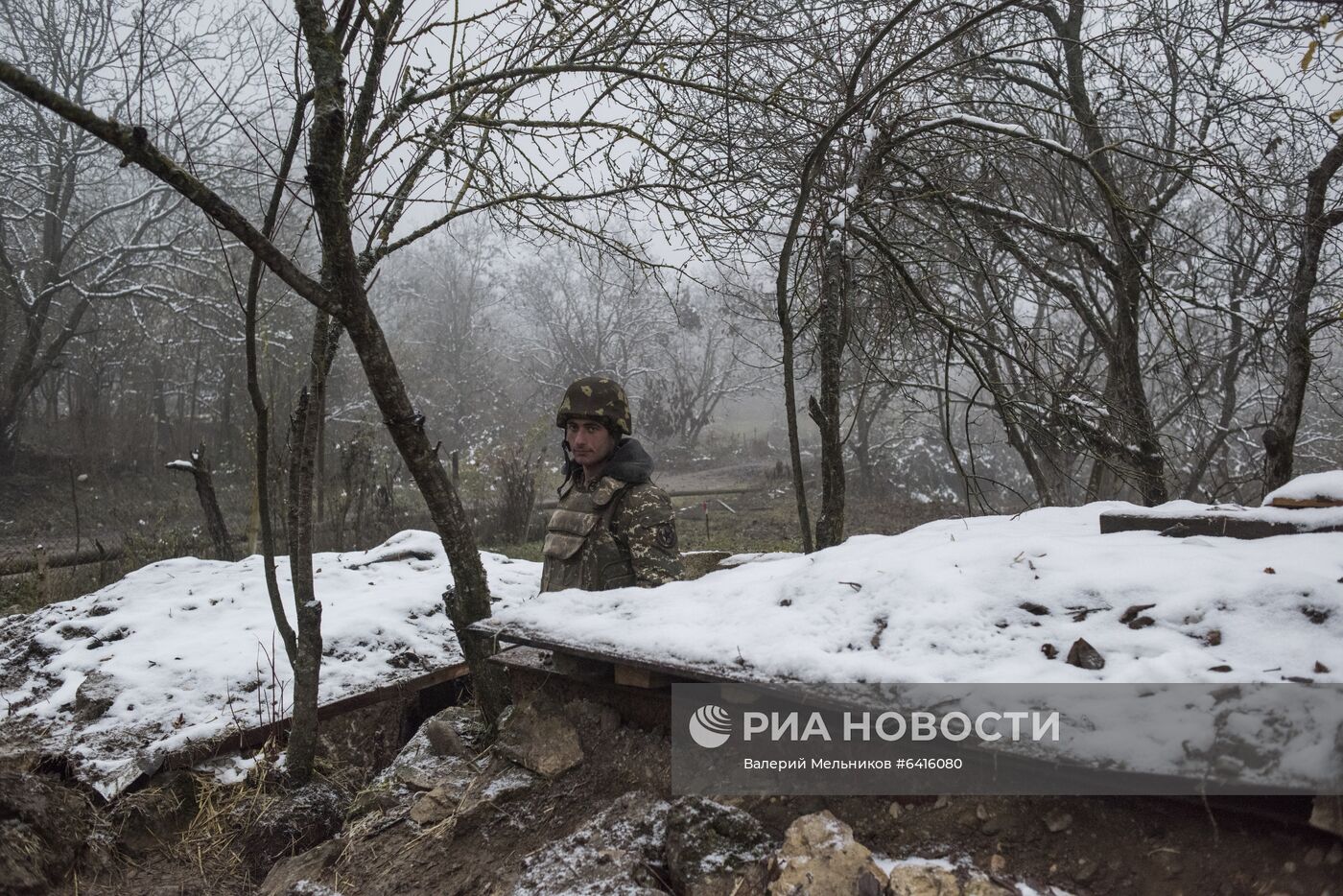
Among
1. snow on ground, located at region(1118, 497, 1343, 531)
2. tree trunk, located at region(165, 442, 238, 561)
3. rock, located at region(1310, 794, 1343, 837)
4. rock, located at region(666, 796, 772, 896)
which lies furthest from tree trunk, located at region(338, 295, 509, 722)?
tree trunk, located at region(165, 442, 238, 561)

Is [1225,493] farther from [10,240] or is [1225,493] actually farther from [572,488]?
[10,240]

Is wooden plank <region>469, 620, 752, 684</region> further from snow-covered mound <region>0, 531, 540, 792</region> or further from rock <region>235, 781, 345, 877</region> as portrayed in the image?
snow-covered mound <region>0, 531, 540, 792</region>

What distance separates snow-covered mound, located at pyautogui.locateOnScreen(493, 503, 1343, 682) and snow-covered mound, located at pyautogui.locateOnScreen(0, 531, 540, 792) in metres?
1.96

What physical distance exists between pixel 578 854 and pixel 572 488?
77.2 inches

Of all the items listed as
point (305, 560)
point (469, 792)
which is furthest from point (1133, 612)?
point (305, 560)

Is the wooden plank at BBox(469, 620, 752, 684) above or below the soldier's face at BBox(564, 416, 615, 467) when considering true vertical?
below

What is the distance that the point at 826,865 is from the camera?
5.45 ft

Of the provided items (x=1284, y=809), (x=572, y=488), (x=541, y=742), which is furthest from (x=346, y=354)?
(x=1284, y=809)

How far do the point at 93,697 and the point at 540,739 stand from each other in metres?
2.64

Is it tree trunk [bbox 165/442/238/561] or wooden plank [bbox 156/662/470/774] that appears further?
tree trunk [bbox 165/442/238/561]

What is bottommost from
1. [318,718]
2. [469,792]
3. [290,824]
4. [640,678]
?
[290,824]

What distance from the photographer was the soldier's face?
3592mm

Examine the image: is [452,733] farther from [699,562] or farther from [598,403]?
[699,562]

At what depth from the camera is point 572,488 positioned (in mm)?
3773
